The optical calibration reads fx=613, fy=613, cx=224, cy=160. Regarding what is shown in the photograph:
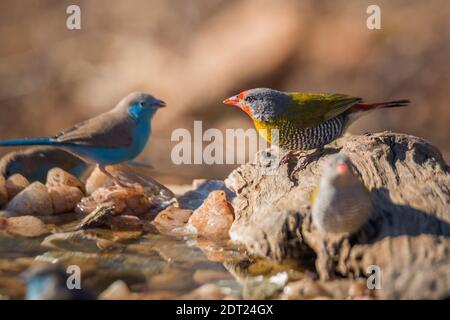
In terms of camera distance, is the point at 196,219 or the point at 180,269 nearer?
the point at 180,269

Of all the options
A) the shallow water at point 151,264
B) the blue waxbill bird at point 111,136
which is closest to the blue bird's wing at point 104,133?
the blue waxbill bird at point 111,136

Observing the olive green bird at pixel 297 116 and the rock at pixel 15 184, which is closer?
the olive green bird at pixel 297 116

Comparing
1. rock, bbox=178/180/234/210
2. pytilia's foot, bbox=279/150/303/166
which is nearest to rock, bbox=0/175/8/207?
rock, bbox=178/180/234/210

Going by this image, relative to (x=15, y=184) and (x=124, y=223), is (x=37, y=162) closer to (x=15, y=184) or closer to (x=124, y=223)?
(x=15, y=184)

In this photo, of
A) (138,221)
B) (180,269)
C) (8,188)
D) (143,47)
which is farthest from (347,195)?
(143,47)

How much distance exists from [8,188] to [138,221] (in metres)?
1.25

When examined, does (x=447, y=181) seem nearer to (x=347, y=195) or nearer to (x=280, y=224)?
(x=347, y=195)

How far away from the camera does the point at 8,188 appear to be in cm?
483

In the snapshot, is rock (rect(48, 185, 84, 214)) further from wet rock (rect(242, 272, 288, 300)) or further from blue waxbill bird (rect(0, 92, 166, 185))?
wet rock (rect(242, 272, 288, 300))

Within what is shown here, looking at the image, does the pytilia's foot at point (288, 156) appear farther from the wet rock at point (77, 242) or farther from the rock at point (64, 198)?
the rock at point (64, 198)

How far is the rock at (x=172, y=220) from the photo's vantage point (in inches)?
168

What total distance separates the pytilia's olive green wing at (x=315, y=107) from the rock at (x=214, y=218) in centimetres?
80

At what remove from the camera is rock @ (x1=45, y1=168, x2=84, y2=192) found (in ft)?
16.0

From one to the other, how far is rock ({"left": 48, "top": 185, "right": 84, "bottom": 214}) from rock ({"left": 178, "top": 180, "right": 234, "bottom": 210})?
32.0 inches
